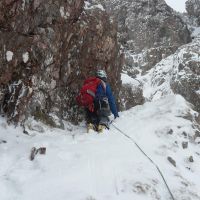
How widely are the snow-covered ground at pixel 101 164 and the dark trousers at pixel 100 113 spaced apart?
351mm

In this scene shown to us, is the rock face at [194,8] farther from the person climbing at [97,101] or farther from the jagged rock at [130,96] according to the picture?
the person climbing at [97,101]

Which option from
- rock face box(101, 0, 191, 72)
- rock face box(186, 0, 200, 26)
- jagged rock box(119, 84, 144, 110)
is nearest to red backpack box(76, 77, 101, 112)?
jagged rock box(119, 84, 144, 110)

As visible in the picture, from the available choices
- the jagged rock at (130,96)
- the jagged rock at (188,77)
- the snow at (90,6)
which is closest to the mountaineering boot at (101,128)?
the snow at (90,6)

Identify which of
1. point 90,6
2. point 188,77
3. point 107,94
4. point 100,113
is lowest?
point 188,77

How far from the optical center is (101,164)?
315 inches

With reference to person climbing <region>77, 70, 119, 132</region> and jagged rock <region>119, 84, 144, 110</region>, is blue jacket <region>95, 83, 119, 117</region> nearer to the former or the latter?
person climbing <region>77, 70, 119, 132</region>

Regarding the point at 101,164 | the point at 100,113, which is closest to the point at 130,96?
the point at 100,113

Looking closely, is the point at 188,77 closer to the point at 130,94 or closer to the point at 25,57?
the point at 130,94

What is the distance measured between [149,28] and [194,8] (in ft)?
44.4

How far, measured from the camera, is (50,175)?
287 inches

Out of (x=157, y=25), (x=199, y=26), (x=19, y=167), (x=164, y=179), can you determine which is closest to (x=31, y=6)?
(x=19, y=167)

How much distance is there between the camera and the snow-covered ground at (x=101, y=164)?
22.8 feet

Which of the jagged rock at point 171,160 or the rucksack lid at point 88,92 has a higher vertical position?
the rucksack lid at point 88,92

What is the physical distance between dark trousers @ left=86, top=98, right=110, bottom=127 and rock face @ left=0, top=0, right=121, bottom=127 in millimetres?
920
